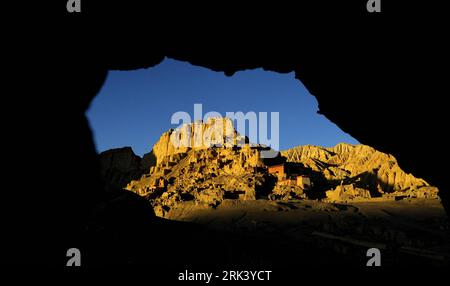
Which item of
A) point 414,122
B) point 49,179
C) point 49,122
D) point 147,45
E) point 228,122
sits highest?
point 228,122

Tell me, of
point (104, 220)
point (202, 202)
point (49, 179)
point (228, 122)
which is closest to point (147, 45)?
point (49, 179)

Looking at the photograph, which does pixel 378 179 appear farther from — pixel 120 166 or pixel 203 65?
pixel 120 166

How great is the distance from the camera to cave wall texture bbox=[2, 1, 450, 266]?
18.2 ft

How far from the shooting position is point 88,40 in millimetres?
7527

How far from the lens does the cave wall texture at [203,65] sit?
18.2ft

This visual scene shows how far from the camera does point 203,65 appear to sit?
10750 mm

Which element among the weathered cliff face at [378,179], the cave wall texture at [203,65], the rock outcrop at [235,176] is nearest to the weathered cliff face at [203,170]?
the rock outcrop at [235,176]

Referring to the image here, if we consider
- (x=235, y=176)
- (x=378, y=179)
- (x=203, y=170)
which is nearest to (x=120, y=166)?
(x=203, y=170)

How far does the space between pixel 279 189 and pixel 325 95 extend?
155 ft

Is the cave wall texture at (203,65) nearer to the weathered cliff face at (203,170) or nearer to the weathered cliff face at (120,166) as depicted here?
the weathered cliff face at (203,170)

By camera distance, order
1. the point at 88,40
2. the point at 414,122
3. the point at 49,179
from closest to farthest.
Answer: the point at 49,179 < the point at 88,40 < the point at 414,122

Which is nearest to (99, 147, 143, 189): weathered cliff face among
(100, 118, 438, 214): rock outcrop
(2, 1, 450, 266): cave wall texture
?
(100, 118, 438, 214): rock outcrop

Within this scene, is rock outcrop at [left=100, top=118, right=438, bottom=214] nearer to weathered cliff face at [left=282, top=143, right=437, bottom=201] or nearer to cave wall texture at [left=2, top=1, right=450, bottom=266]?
weathered cliff face at [left=282, top=143, right=437, bottom=201]

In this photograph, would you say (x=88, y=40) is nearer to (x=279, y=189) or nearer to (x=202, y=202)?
(x=202, y=202)
